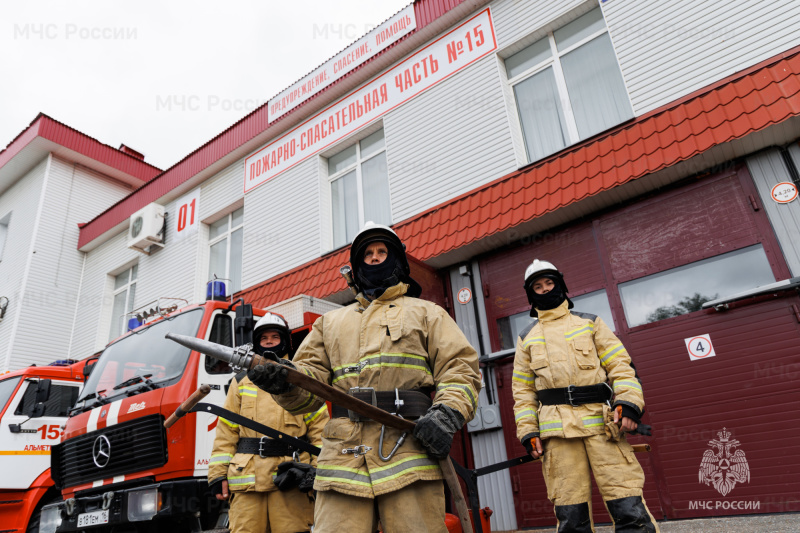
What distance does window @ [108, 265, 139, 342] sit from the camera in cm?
1354

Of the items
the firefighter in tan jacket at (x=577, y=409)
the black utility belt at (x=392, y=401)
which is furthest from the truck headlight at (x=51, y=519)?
the firefighter in tan jacket at (x=577, y=409)

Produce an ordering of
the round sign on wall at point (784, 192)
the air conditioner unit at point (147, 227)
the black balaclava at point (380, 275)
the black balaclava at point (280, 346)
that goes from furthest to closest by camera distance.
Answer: the air conditioner unit at point (147, 227) < the round sign on wall at point (784, 192) < the black balaclava at point (280, 346) < the black balaclava at point (380, 275)

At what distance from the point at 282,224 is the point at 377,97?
10.4ft

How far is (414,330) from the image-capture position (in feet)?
8.43

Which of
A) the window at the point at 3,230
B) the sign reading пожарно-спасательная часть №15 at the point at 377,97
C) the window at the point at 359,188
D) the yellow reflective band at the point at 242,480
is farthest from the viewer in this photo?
the window at the point at 3,230

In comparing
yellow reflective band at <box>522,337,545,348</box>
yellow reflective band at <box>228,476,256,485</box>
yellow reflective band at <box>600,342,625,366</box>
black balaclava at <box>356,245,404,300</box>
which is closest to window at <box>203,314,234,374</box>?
yellow reflective band at <box>228,476,256,485</box>

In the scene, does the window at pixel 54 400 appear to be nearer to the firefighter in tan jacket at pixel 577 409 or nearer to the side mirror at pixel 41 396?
the side mirror at pixel 41 396

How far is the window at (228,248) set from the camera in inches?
448

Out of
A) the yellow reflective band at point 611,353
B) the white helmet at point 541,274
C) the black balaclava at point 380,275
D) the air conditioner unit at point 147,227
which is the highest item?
the air conditioner unit at point 147,227

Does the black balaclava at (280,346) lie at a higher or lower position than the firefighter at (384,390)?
higher

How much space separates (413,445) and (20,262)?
53.7ft

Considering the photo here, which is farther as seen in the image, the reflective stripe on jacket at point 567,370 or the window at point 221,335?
the window at point 221,335

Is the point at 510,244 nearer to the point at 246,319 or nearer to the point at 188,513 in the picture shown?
the point at 246,319

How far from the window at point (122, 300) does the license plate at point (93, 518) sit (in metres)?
9.68
